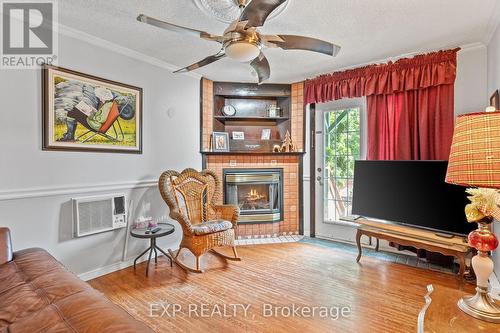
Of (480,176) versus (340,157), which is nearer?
(480,176)

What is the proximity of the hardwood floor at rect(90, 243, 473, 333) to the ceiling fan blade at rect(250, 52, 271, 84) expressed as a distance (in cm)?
195

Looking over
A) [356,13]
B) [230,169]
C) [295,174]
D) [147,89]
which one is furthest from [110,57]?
[295,174]

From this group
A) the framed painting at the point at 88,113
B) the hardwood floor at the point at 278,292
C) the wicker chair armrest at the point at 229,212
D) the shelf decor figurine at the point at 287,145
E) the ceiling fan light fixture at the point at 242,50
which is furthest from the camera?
the shelf decor figurine at the point at 287,145

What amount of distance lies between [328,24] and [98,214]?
2.80 metres

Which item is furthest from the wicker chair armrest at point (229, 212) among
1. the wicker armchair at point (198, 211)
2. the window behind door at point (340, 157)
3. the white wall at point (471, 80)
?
the white wall at point (471, 80)

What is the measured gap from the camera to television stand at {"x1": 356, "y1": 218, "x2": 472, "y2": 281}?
227 cm

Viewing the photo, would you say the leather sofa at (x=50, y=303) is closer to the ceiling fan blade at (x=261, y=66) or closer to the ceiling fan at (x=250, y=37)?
the ceiling fan at (x=250, y=37)

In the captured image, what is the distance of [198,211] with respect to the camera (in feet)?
10.7

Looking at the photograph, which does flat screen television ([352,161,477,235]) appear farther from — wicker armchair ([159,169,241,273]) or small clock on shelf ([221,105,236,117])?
small clock on shelf ([221,105,236,117])

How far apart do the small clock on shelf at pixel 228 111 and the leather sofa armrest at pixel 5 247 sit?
2863 millimetres

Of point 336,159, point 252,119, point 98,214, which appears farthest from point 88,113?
point 336,159

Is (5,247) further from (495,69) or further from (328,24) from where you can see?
(495,69)

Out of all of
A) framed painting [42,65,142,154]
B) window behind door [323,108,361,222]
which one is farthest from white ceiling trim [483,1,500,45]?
framed painting [42,65,142,154]

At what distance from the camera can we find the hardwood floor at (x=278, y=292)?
1.88 m
